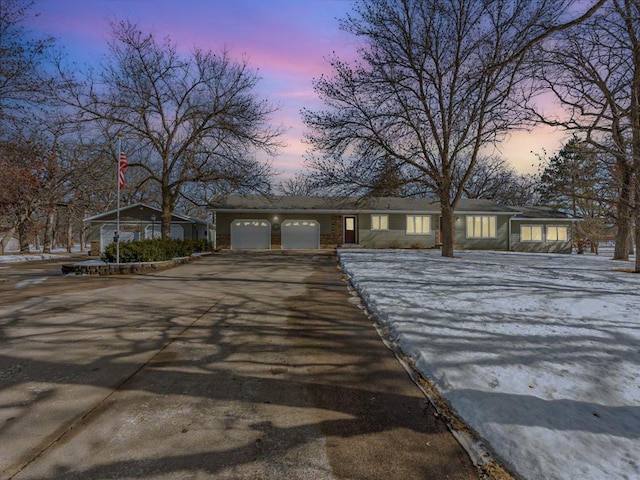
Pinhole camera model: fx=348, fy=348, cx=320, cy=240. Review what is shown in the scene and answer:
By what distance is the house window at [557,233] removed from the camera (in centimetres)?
2603

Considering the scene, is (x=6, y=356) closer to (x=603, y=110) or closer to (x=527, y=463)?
(x=527, y=463)

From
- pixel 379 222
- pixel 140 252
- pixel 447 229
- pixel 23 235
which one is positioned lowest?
pixel 140 252

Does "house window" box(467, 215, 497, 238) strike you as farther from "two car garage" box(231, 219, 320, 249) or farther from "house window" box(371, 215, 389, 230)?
A: "two car garage" box(231, 219, 320, 249)

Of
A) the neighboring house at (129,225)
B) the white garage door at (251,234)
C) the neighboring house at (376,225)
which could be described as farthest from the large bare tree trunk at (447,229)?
the neighboring house at (129,225)

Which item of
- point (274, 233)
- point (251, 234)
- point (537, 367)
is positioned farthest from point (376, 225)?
point (537, 367)

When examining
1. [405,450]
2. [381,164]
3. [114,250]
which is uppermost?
[381,164]

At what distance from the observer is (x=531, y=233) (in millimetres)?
25938

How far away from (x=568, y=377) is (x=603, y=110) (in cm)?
1239

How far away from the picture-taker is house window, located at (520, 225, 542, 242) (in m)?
25.8

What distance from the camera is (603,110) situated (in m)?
11.7

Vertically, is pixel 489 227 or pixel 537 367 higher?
pixel 489 227

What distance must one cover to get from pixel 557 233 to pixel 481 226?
6.04 metres

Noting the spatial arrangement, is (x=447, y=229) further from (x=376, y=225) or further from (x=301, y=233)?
(x=301, y=233)

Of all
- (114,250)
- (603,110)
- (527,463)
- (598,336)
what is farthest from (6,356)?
(603,110)
